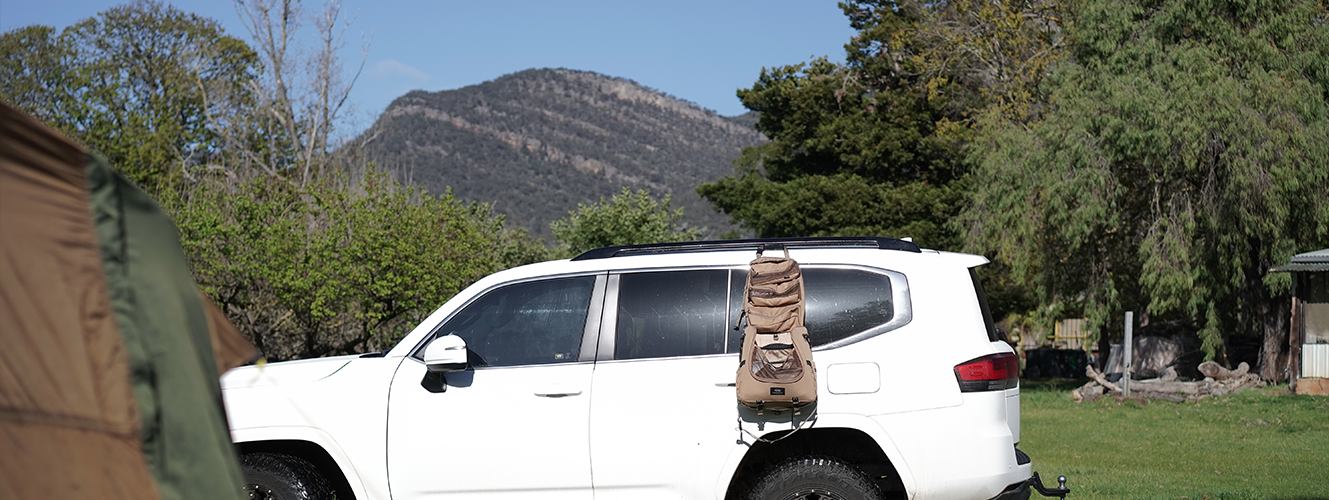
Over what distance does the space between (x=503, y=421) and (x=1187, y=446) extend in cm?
1029

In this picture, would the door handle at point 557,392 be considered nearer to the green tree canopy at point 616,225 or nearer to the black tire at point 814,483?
the black tire at point 814,483

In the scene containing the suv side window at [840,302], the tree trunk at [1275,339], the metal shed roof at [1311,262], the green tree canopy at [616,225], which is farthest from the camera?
the green tree canopy at [616,225]

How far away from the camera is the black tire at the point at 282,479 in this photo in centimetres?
578

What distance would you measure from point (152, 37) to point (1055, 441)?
4440cm

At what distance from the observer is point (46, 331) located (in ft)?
10.00

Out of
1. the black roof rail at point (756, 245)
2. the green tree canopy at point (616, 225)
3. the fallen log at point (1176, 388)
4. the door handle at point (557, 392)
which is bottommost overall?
the fallen log at point (1176, 388)

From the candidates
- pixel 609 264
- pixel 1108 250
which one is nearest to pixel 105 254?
pixel 609 264

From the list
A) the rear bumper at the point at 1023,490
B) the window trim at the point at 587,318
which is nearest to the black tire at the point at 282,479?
the window trim at the point at 587,318

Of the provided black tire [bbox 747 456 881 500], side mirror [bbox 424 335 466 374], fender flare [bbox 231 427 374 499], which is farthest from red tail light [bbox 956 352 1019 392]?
fender flare [bbox 231 427 374 499]

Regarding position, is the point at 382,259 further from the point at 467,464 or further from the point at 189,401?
the point at 189,401

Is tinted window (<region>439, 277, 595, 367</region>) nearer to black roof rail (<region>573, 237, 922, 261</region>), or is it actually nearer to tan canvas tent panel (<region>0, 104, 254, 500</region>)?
black roof rail (<region>573, 237, 922, 261</region>)

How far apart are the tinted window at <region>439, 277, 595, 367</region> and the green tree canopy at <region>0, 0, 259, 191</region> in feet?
127

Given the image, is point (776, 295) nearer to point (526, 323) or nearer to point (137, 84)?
point (526, 323)

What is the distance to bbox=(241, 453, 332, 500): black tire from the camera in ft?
19.0
